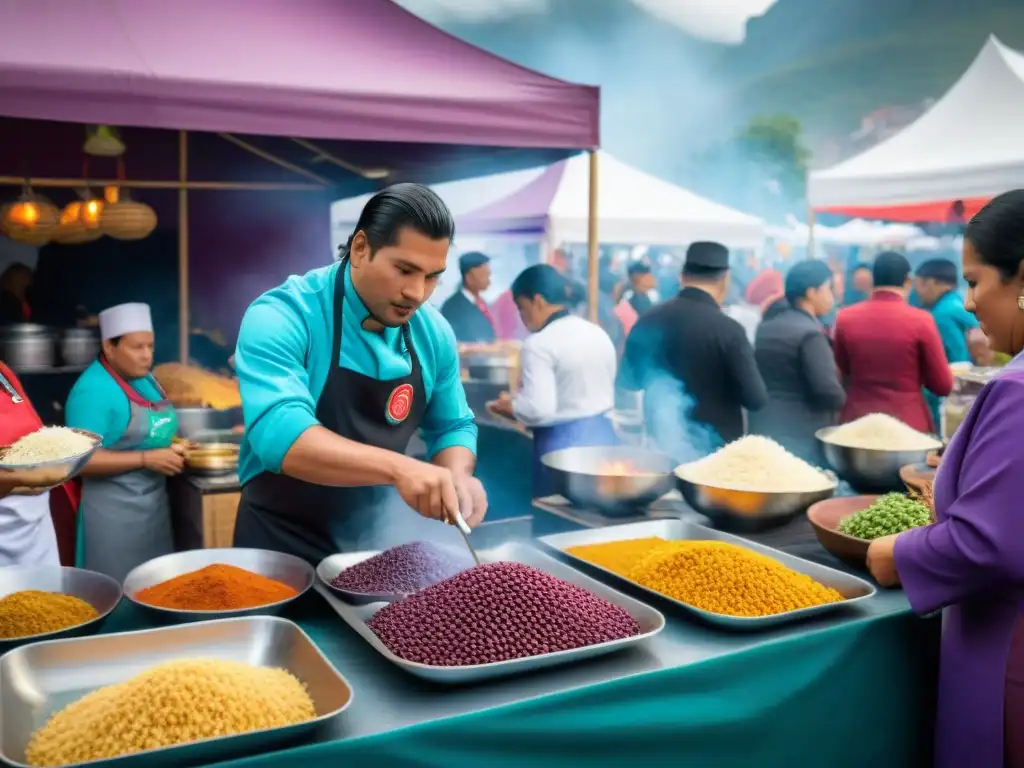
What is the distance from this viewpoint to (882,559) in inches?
66.1

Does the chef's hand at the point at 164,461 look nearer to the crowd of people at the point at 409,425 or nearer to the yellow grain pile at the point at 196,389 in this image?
the crowd of people at the point at 409,425

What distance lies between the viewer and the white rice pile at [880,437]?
108 inches

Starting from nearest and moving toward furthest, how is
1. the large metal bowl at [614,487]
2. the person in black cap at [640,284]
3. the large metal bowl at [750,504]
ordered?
the large metal bowl at [750,504] → the large metal bowl at [614,487] → the person in black cap at [640,284]

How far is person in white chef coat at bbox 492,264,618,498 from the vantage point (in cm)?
380

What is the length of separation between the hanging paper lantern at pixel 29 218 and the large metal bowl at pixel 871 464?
402 cm

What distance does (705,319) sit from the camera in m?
3.61

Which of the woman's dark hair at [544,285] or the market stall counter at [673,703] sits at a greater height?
the woman's dark hair at [544,285]

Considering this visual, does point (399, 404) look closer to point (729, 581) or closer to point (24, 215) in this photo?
point (729, 581)

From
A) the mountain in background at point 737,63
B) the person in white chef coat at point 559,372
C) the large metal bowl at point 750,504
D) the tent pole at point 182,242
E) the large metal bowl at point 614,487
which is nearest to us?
the large metal bowl at point 750,504

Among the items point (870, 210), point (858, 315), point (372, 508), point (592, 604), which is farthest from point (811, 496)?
point (870, 210)

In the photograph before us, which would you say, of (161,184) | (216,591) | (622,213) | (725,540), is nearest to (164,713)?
(216,591)

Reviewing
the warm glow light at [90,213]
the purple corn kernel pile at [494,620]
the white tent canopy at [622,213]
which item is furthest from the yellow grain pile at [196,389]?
the white tent canopy at [622,213]

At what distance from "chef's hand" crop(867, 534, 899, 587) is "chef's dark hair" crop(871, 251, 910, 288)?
2566 millimetres

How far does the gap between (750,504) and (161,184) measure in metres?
5.21
